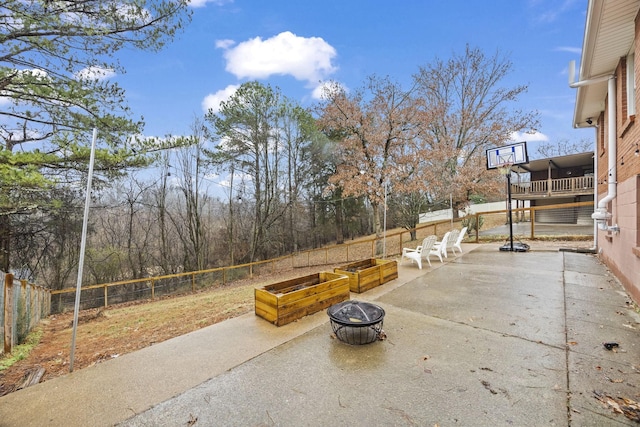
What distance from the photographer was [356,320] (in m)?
2.63

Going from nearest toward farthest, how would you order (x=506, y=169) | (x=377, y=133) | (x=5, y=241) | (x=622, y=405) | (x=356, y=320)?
1. (x=622, y=405)
2. (x=356, y=320)
3. (x=5, y=241)
4. (x=506, y=169)
5. (x=377, y=133)

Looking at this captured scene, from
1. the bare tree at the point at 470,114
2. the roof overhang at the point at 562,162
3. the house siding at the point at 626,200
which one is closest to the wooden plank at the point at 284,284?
the house siding at the point at 626,200

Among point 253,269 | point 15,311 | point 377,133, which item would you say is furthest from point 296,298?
point 253,269

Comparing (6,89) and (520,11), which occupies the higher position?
(520,11)

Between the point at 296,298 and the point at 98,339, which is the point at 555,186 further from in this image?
the point at 98,339

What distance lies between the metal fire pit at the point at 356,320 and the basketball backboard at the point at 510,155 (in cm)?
783

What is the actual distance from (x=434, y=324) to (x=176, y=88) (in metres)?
12.0

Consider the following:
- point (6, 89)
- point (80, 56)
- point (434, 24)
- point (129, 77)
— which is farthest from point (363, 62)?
point (6, 89)

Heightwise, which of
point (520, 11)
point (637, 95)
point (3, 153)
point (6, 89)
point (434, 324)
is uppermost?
point (520, 11)

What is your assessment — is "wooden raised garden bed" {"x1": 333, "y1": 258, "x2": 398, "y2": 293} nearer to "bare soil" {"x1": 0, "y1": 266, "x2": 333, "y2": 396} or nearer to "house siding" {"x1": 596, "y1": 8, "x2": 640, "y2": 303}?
"bare soil" {"x1": 0, "y1": 266, "x2": 333, "y2": 396}

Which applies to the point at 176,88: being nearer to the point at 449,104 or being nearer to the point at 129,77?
the point at 129,77

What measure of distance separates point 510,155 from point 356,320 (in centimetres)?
832

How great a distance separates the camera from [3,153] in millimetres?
4359

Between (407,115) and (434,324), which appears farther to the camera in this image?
(407,115)
